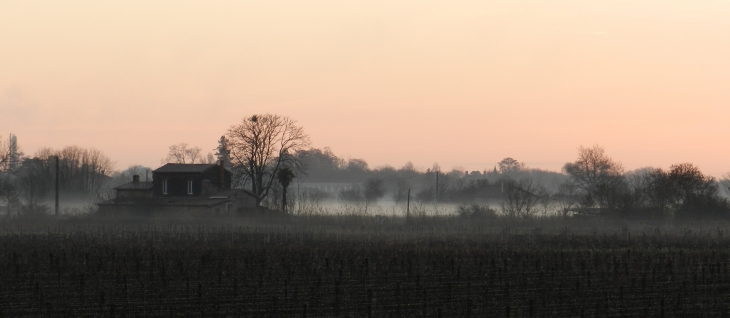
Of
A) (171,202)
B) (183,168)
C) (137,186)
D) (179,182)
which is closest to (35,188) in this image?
(137,186)

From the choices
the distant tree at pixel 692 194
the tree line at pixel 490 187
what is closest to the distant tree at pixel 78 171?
the tree line at pixel 490 187

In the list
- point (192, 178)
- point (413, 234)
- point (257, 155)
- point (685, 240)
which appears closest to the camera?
point (685, 240)

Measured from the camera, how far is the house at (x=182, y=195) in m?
60.6

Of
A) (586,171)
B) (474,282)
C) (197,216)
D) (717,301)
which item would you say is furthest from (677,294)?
(586,171)

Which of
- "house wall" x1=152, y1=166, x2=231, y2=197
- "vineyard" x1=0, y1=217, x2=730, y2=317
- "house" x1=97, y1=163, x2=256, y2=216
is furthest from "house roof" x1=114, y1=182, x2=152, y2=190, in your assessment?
"vineyard" x1=0, y1=217, x2=730, y2=317

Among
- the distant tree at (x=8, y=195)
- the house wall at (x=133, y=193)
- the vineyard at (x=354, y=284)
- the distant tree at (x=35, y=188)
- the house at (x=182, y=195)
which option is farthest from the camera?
the distant tree at (x=35, y=188)

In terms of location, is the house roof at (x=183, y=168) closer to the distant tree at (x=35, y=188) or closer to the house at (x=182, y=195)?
the house at (x=182, y=195)

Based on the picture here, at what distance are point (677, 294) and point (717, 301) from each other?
3.08 ft

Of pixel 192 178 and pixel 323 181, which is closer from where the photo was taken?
pixel 192 178

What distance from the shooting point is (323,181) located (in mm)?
170125

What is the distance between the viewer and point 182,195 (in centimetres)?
6506

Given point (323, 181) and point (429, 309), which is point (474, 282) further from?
point (323, 181)

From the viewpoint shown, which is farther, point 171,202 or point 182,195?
point 182,195

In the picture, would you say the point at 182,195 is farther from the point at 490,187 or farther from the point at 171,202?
the point at 490,187
